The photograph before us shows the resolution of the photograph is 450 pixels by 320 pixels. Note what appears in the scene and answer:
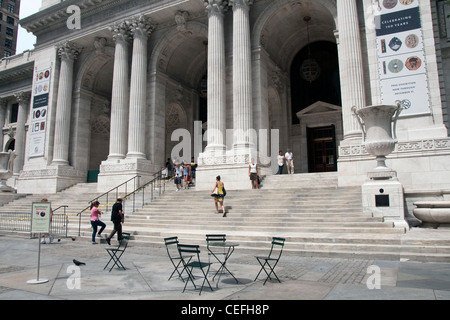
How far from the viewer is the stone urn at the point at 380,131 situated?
12.3 metres

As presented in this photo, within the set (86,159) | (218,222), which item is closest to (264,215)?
(218,222)

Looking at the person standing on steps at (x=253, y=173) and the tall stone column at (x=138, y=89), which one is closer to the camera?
the person standing on steps at (x=253, y=173)

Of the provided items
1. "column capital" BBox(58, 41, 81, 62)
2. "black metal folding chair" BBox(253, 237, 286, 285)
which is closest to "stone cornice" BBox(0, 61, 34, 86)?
"column capital" BBox(58, 41, 81, 62)

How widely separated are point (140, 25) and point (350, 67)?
50.4 ft

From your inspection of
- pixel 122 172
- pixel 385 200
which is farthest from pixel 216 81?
pixel 385 200

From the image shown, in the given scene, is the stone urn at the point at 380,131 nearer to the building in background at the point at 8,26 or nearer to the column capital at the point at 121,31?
the column capital at the point at 121,31

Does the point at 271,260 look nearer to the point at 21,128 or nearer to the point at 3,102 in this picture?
the point at 21,128

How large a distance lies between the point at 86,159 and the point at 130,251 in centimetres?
2052

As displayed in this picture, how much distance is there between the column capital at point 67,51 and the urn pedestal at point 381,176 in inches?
988

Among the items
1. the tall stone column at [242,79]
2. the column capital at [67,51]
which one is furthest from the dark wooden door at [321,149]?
the column capital at [67,51]

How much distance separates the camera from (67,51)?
28.5 metres

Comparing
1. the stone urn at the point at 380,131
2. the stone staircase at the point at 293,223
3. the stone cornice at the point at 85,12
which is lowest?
the stone staircase at the point at 293,223

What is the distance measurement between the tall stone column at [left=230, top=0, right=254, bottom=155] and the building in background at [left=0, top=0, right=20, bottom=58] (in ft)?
224
